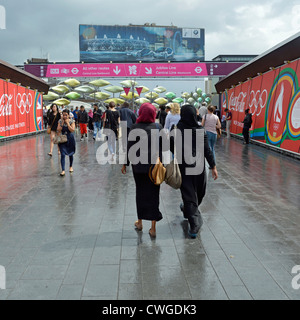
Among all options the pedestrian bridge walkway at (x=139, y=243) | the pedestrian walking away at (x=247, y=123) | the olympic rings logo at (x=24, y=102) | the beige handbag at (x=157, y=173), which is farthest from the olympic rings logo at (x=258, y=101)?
the olympic rings logo at (x=24, y=102)

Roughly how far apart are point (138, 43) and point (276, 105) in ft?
106

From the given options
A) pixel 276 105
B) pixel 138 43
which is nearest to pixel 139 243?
pixel 276 105

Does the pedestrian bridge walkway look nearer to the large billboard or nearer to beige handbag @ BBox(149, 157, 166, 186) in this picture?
beige handbag @ BBox(149, 157, 166, 186)

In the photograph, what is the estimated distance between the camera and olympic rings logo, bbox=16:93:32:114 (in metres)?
19.2

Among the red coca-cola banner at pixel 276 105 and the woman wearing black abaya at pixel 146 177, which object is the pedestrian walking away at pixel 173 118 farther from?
the woman wearing black abaya at pixel 146 177

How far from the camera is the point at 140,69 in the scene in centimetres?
2769

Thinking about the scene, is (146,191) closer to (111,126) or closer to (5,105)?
(111,126)

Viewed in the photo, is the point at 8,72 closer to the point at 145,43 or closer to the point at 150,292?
the point at 150,292

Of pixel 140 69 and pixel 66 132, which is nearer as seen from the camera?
pixel 66 132

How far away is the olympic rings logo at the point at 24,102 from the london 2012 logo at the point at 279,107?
40.7ft

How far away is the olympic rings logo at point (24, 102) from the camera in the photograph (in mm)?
19250

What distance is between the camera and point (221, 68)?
27797mm
